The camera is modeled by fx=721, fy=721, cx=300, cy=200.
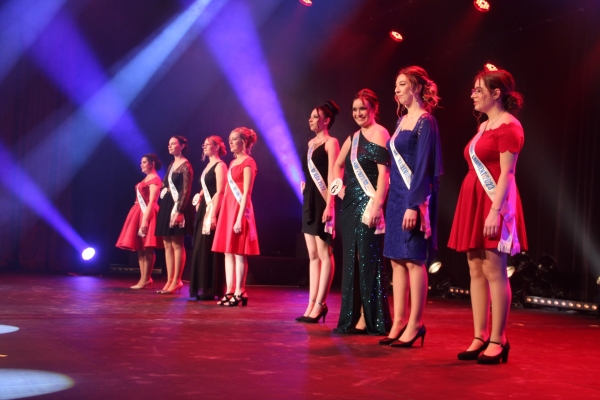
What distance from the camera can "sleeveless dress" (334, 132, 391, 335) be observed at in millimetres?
3926

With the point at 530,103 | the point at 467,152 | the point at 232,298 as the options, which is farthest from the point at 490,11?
the point at 467,152

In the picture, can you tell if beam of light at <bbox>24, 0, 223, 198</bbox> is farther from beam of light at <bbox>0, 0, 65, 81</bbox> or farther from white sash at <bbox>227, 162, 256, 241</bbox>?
white sash at <bbox>227, 162, 256, 241</bbox>

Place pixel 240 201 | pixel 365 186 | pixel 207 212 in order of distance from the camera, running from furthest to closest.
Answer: pixel 207 212
pixel 240 201
pixel 365 186

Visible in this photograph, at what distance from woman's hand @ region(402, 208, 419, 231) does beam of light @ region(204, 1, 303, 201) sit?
246 inches

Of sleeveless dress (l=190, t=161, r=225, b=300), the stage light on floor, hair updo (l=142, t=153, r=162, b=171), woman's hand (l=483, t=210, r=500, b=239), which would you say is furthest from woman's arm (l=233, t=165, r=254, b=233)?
the stage light on floor

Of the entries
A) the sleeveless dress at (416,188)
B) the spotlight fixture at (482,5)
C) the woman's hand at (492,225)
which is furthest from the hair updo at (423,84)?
the spotlight fixture at (482,5)

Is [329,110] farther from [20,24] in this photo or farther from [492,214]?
[20,24]

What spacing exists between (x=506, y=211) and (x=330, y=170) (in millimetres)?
1602

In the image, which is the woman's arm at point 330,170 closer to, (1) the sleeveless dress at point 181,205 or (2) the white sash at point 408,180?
(2) the white sash at point 408,180

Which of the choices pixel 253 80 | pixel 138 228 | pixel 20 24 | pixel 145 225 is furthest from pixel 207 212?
pixel 20 24

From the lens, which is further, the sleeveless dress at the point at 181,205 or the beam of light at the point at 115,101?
the beam of light at the point at 115,101

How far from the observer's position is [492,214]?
2.98 meters

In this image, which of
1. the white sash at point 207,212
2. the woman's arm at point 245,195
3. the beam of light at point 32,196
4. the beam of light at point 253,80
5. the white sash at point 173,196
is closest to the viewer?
the woman's arm at point 245,195

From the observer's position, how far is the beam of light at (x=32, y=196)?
32.6ft
